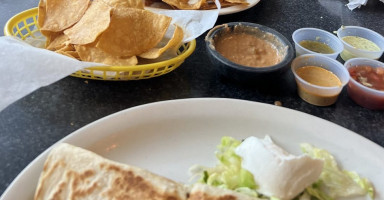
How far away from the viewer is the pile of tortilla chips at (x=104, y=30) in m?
1.40

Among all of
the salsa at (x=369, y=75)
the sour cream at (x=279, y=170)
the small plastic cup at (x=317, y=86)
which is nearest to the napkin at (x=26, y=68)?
the sour cream at (x=279, y=170)

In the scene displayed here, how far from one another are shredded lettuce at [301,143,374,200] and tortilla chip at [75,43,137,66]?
734 millimetres

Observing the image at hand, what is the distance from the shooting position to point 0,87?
1193mm

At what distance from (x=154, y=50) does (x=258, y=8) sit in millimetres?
907

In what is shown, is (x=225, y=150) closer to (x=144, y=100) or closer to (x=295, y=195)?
(x=295, y=195)

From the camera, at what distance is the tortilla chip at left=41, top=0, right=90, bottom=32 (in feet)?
4.96

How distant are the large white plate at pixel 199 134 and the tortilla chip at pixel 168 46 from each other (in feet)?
0.79

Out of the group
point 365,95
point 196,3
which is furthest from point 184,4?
point 365,95

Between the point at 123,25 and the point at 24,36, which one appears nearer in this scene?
the point at 123,25

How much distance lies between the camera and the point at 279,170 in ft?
3.35

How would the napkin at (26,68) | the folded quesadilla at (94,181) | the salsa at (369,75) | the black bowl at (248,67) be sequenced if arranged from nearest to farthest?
the folded quesadilla at (94,181) → the napkin at (26,68) → the black bowl at (248,67) → the salsa at (369,75)

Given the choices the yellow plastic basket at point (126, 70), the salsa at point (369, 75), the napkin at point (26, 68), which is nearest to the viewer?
the napkin at point (26, 68)

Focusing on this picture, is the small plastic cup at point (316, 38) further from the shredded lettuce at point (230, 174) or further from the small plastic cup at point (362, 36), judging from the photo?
the shredded lettuce at point (230, 174)

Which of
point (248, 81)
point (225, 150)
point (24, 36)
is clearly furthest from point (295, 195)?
point (24, 36)
